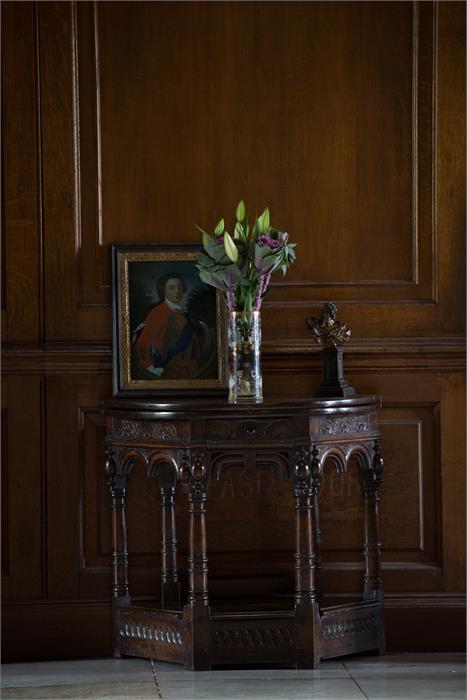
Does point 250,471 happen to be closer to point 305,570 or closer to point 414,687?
point 305,570

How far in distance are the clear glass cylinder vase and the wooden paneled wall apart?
34cm

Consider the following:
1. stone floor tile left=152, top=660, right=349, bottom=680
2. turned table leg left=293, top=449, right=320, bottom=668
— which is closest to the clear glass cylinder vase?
turned table leg left=293, top=449, right=320, bottom=668

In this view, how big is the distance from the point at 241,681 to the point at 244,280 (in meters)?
1.27

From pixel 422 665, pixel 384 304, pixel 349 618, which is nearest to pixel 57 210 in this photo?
pixel 384 304

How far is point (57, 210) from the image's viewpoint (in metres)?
3.88

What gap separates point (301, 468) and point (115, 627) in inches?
36.1

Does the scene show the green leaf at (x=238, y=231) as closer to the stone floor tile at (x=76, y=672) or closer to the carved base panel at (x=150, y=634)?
the carved base panel at (x=150, y=634)

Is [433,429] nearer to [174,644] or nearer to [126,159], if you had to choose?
[174,644]

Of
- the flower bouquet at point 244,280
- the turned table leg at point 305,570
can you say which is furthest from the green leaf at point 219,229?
the turned table leg at point 305,570

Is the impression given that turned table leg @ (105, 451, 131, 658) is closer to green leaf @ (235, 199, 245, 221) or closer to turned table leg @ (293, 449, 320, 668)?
turned table leg @ (293, 449, 320, 668)

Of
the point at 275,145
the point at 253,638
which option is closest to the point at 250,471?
the point at 253,638

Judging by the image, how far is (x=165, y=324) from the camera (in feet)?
12.7

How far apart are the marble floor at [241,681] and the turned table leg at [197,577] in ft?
0.22

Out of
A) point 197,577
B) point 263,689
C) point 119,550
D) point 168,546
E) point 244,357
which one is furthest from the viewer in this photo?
point 168,546
